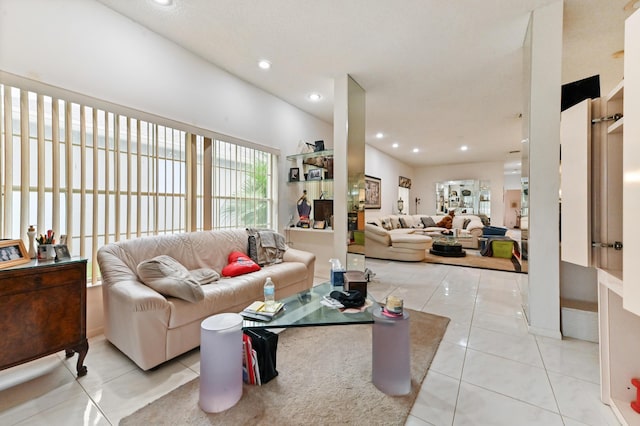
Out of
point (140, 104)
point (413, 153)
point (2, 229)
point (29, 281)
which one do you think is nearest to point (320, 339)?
point (29, 281)

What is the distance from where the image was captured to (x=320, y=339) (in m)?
2.22

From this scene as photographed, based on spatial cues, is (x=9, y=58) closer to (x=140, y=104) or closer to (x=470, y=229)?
(x=140, y=104)

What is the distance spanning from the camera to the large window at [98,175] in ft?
6.40

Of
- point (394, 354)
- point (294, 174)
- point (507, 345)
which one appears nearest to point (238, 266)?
point (394, 354)

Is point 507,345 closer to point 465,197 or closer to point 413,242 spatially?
point 413,242

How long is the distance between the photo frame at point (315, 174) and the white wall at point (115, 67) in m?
1.00

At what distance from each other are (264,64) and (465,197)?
8838 mm

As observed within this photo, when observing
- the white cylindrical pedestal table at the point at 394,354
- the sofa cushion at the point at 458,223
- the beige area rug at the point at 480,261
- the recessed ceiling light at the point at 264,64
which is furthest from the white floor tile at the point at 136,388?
the sofa cushion at the point at 458,223

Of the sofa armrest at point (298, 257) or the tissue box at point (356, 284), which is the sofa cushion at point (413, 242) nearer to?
the sofa armrest at point (298, 257)

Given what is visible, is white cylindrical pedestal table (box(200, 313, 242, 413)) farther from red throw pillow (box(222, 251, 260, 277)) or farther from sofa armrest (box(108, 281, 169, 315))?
red throw pillow (box(222, 251, 260, 277))

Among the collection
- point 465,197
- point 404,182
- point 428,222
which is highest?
point 404,182

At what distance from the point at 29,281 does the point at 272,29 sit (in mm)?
2774

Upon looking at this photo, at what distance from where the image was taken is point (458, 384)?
166cm

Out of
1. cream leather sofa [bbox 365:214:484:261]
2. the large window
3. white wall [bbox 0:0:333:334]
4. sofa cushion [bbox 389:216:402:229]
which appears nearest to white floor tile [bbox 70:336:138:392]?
white wall [bbox 0:0:333:334]
